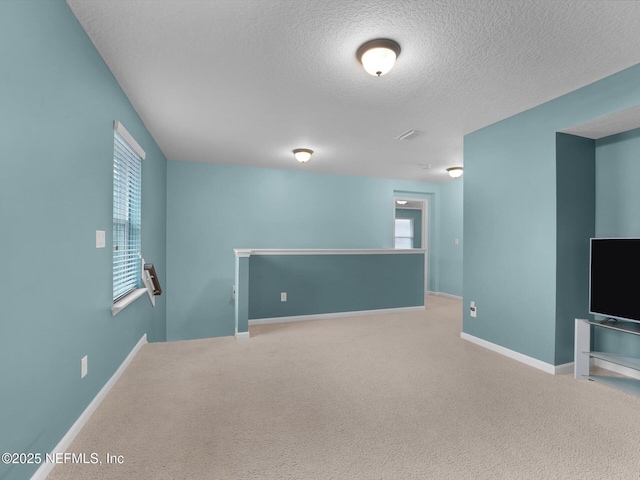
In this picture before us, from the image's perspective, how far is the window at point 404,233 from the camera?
10.2 metres

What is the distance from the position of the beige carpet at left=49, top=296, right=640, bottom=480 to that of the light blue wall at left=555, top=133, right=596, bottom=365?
1.67 ft

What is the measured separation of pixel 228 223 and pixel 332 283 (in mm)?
2249

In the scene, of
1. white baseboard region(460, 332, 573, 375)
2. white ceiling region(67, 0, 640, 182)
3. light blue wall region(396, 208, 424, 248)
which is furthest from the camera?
light blue wall region(396, 208, 424, 248)

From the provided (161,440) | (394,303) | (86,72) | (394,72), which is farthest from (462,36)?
(394,303)

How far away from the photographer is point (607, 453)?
1821 millimetres

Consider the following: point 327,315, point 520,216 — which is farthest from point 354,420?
point 327,315

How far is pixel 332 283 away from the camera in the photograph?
4906 millimetres

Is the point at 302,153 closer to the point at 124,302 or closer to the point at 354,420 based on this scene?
the point at 124,302

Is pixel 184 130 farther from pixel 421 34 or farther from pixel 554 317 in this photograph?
pixel 554 317

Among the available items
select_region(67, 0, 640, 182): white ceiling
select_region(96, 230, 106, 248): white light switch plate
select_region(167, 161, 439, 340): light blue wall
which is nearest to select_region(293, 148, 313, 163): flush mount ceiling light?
select_region(67, 0, 640, 182): white ceiling

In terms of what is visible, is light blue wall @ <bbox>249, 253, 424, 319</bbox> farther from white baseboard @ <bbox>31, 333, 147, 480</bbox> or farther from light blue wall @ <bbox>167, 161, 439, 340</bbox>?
white baseboard @ <bbox>31, 333, 147, 480</bbox>

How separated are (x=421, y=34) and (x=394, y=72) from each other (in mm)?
465

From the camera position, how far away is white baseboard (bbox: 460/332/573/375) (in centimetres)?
296

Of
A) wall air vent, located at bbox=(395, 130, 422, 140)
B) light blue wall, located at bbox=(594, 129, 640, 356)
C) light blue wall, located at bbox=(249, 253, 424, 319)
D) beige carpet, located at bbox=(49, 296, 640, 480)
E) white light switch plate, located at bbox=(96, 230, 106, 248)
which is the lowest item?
beige carpet, located at bbox=(49, 296, 640, 480)
